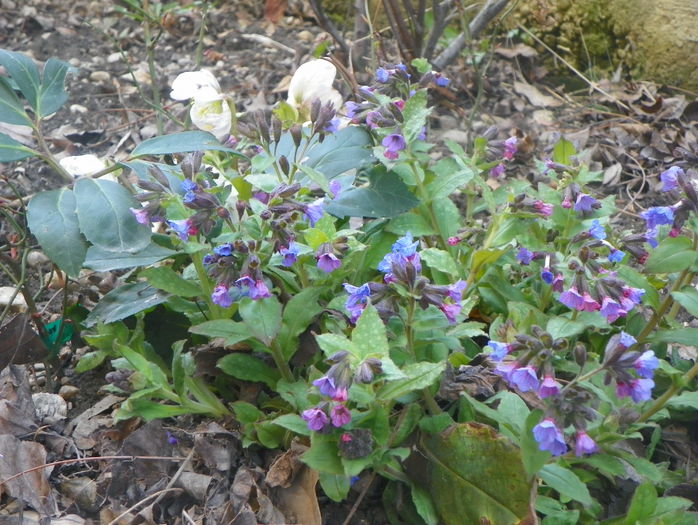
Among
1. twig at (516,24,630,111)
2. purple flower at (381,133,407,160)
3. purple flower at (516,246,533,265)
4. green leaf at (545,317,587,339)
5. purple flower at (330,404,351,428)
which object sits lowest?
twig at (516,24,630,111)

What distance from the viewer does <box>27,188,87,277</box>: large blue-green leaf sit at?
1515 millimetres

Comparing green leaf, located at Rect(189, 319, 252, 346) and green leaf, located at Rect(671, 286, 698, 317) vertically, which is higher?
green leaf, located at Rect(671, 286, 698, 317)

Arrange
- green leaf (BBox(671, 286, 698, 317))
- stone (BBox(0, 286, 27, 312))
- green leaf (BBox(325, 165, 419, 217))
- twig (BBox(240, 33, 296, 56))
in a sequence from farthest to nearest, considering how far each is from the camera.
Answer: twig (BBox(240, 33, 296, 56)), stone (BBox(0, 286, 27, 312)), green leaf (BBox(325, 165, 419, 217)), green leaf (BBox(671, 286, 698, 317))

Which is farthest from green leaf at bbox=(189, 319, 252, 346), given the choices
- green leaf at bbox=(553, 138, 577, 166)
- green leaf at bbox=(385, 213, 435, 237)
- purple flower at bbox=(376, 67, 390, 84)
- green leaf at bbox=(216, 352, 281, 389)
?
green leaf at bbox=(553, 138, 577, 166)

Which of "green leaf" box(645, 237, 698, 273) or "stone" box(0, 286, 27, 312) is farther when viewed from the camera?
"stone" box(0, 286, 27, 312)

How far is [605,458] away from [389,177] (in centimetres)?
78

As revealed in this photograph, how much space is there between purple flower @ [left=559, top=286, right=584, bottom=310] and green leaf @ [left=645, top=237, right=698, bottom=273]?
19 centimetres

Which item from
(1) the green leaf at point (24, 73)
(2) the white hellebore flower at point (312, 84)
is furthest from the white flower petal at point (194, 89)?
(1) the green leaf at point (24, 73)

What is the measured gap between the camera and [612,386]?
1532 millimetres

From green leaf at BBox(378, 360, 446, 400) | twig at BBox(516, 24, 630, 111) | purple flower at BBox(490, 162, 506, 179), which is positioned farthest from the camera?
twig at BBox(516, 24, 630, 111)

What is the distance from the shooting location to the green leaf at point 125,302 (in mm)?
1695

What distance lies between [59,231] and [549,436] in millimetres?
992

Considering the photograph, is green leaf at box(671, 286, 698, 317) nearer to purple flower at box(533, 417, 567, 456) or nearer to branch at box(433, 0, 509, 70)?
purple flower at box(533, 417, 567, 456)

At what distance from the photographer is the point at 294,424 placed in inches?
57.1
